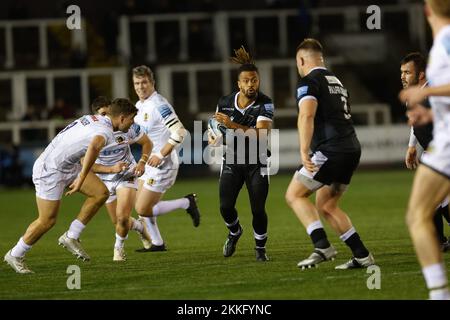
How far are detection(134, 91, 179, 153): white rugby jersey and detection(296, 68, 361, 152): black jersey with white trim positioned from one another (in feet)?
10.4

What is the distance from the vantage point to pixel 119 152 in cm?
1292

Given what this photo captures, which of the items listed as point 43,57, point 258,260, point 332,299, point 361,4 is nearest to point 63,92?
point 43,57

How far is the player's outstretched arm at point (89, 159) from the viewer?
10.8 m

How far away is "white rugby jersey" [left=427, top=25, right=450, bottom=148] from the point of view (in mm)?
7504

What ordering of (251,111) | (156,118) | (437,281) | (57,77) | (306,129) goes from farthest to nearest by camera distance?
(57,77) < (156,118) < (251,111) < (306,129) < (437,281)

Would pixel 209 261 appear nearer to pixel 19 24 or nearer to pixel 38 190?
pixel 38 190

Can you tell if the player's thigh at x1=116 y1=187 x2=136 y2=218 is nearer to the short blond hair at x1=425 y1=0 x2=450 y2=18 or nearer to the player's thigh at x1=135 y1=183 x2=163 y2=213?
the player's thigh at x1=135 y1=183 x2=163 y2=213

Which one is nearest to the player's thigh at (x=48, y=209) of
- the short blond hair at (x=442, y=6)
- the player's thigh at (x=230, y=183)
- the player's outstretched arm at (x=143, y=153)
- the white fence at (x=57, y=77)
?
the player's outstretched arm at (x=143, y=153)

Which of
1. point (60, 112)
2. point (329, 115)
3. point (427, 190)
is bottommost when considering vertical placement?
point (427, 190)

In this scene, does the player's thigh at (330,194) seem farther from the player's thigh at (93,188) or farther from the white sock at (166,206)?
the white sock at (166,206)

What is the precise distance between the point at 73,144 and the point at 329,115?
2867mm

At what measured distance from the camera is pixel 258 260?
11492 millimetres

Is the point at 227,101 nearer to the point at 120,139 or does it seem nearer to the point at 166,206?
the point at 120,139

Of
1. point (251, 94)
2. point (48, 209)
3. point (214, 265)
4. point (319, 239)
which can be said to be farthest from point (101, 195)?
point (319, 239)
